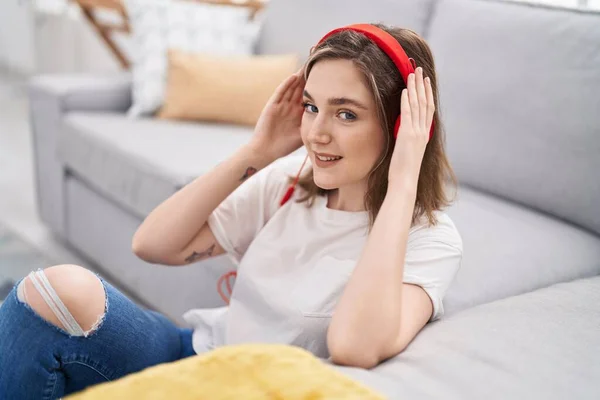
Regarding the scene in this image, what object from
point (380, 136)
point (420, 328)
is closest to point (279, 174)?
point (380, 136)

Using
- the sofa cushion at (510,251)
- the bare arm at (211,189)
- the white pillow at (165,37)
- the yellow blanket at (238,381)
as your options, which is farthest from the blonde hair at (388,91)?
the white pillow at (165,37)

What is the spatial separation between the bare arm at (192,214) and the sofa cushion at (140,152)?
594mm

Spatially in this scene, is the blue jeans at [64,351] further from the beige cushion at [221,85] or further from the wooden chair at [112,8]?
the wooden chair at [112,8]

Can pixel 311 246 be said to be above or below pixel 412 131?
below

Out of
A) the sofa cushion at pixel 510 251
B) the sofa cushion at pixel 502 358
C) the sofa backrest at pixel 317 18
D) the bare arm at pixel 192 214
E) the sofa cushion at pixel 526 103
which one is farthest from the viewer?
the sofa backrest at pixel 317 18

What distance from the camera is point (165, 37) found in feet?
7.89

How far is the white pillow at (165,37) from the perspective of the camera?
238cm

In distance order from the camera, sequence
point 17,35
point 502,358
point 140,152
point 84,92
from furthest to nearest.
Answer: point 17,35, point 84,92, point 140,152, point 502,358

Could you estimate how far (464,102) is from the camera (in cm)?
179

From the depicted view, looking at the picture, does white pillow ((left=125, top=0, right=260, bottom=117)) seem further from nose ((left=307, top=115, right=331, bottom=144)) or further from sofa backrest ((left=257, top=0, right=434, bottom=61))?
nose ((left=307, top=115, right=331, bottom=144))

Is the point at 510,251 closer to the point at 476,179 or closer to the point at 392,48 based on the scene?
the point at 476,179

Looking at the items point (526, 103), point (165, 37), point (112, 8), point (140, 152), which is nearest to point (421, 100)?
point (526, 103)

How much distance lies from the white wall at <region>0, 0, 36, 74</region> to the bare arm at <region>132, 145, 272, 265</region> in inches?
163

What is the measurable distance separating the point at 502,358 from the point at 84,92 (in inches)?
75.2
